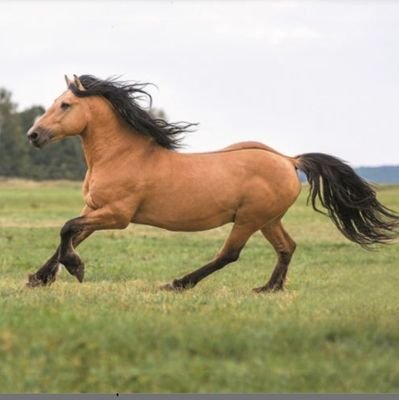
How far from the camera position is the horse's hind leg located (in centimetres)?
1043

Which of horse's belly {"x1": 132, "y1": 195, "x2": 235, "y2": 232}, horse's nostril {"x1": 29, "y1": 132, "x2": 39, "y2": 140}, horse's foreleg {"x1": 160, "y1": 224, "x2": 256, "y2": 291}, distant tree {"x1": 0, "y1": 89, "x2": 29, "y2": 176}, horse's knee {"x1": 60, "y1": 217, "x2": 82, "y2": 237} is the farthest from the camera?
distant tree {"x1": 0, "y1": 89, "x2": 29, "y2": 176}

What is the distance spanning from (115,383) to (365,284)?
558 centimetres

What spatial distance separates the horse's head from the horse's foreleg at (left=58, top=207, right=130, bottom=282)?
36.1 inches

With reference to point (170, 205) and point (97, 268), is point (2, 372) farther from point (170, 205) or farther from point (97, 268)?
point (97, 268)

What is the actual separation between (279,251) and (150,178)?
1837mm

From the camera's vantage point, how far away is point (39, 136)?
A: 9742 millimetres

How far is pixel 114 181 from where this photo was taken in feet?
32.0

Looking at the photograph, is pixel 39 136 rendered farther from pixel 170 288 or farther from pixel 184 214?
pixel 170 288

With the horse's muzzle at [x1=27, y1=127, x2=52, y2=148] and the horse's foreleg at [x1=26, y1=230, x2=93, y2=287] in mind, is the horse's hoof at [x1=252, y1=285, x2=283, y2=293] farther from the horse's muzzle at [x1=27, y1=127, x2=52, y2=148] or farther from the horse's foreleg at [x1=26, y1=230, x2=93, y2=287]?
the horse's muzzle at [x1=27, y1=127, x2=52, y2=148]

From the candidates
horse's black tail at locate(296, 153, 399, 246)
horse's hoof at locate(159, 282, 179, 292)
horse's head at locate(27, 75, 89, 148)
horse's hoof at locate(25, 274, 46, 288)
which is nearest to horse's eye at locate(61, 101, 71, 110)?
horse's head at locate(27, 75, 89, 148)

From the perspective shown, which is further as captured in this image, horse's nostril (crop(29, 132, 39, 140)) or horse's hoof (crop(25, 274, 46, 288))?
horse's hoof (crop(25, 274, 46, 288))

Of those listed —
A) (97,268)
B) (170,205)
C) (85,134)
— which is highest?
(85,134)

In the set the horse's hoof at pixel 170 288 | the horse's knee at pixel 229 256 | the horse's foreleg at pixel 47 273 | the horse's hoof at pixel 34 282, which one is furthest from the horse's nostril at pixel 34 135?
the horse's knee at pixel 229 256

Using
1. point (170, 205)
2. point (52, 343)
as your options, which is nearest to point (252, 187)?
point (170, 205)
